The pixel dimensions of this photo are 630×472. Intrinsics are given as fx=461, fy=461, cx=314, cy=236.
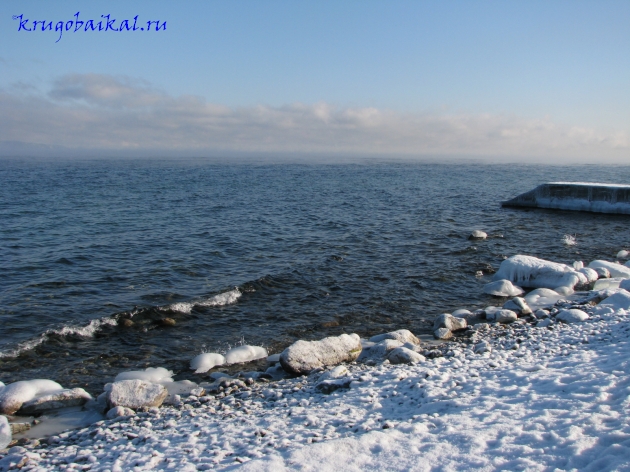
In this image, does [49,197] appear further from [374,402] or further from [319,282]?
[374,402]

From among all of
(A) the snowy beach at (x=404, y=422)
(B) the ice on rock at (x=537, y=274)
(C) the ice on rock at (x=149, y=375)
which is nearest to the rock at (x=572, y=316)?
(A) the snowy beach at (x=404, y=422)

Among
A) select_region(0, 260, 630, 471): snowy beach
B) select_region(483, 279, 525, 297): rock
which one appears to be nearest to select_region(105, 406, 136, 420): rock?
select_region(0, 260, 630, 471): snowy beach

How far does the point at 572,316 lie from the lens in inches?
503

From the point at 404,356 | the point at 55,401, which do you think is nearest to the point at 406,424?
the point at 404,356

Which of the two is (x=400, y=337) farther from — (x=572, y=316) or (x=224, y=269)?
(x=224, y=269)

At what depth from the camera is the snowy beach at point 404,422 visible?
18.9 feet

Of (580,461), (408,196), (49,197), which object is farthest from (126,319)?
(408,196)

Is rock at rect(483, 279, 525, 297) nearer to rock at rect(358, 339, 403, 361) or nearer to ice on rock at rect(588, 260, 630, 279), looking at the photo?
ice on rock at rect(588, 260, 630, 279)

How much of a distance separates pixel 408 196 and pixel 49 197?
33952 millimetres

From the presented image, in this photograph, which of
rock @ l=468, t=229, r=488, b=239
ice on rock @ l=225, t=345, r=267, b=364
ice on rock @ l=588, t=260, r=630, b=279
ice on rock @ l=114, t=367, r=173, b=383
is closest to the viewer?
ice on rock @ l=114, t=367, r=173, b=383

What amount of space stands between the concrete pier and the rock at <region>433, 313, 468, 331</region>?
27497 mm

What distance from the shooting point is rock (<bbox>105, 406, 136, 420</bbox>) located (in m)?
8.64

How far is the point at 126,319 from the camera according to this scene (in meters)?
13.9

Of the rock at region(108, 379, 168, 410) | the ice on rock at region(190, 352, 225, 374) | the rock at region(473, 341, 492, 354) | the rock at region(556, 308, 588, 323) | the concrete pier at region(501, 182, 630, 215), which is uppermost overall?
the concrete pier at region(501, 182, 630, 215)
